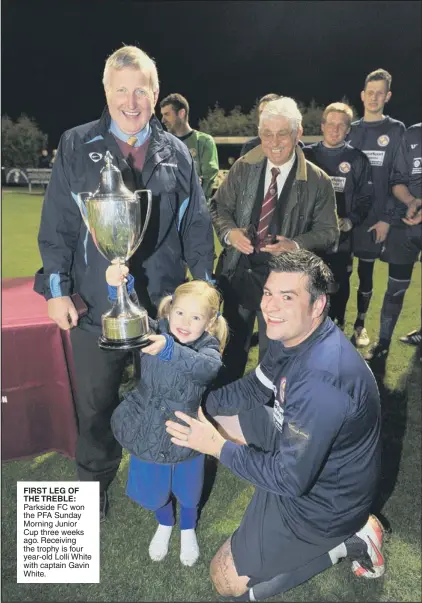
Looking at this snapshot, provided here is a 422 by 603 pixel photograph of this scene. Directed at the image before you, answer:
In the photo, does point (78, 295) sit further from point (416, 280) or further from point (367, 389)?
point (416, 280)

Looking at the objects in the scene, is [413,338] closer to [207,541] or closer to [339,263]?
[339,263]

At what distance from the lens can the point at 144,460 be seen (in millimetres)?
1623

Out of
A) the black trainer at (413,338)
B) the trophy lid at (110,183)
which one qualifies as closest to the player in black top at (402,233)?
the black trainer at (413,338)

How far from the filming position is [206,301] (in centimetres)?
148

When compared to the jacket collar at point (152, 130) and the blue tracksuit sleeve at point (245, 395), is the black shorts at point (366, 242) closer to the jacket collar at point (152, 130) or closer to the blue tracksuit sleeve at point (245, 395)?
the blue tracksuit sleeve at point (245, 395)

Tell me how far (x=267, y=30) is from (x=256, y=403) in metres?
3.50

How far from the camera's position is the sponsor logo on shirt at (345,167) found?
3.19 meters

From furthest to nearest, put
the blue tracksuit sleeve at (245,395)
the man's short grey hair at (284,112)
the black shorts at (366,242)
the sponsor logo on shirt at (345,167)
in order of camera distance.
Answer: the black shorts at (366,242) < the sponsor logo on shirt at (345,167) < the man's short grey hair at (284,112) < the blue tracksuit sleeve at (245,395)

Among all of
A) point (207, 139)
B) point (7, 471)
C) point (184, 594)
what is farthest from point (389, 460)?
point (207, 139)

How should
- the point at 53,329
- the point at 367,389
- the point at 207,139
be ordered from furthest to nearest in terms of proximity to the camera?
the point at 207,139
the point at 53,329
the point at 367,389

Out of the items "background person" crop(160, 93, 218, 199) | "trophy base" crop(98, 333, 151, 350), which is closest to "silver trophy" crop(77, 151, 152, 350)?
"trophy base" crop(98, 333, 151, 350)

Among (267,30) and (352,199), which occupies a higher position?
(267,30)

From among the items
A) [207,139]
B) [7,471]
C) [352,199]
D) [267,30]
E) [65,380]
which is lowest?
[7,471]

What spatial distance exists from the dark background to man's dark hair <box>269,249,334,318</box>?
185cm
